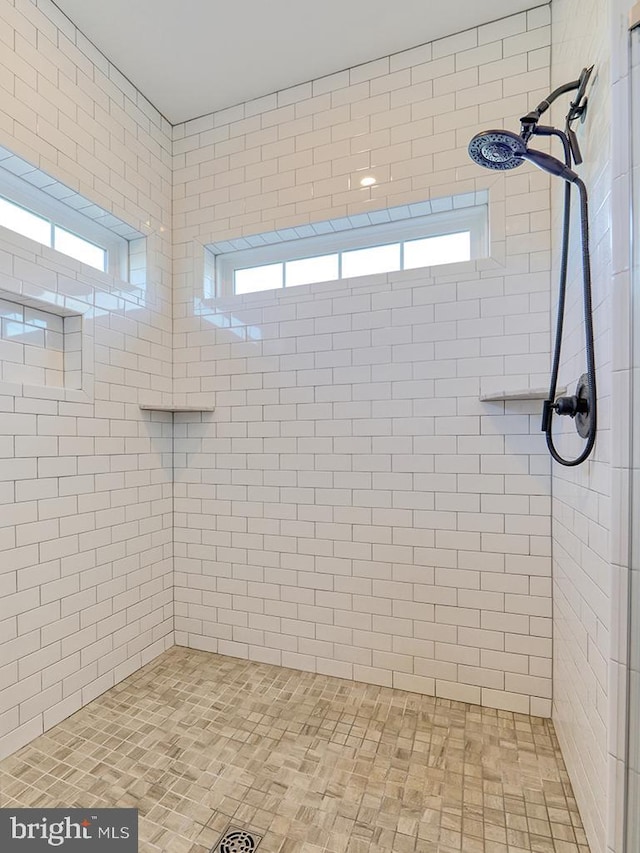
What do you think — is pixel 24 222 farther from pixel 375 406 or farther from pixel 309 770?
pixel 309 770

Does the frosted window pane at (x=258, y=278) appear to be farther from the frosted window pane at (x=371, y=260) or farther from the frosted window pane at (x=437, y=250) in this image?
the frosted window pane at (x=437, y=250)

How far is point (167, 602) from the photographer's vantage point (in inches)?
88.3

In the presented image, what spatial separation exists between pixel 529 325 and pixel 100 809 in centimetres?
221

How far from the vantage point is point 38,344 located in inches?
67.5

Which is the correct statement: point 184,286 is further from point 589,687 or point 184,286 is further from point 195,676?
point 589,687

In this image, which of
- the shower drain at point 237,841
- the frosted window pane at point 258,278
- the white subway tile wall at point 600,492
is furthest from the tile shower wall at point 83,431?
the white subway tile wall at point 600,492

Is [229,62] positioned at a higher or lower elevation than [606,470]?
higher

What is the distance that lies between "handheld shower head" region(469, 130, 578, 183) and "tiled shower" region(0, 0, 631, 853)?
140 mm

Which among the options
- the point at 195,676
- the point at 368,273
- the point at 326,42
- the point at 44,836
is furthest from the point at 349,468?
the point at 326,42

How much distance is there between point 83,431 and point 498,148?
182cm

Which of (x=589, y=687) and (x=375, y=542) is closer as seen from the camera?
(x=589, y=687)

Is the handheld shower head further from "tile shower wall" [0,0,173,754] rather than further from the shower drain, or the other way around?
the shower drain

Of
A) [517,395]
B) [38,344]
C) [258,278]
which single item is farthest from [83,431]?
[517,395]

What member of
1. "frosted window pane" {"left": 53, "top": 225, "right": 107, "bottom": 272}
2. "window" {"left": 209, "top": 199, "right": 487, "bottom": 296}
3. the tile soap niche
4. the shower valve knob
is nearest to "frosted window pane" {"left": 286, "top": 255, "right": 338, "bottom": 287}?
"window" {"left": 209, "top": 199, "right": 487, "bottom": 296}
